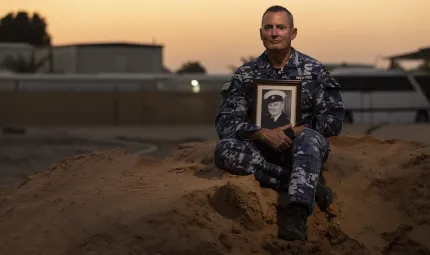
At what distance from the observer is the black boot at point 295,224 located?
4.51 m

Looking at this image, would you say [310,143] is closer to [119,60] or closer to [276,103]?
[276,103]

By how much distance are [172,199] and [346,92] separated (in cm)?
2387

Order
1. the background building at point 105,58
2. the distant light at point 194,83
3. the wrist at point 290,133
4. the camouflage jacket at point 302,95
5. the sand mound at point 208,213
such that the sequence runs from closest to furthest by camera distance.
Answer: the sand mound at point 208,213 → the wrist at point 290,133 → the camouflage jacket at point 302,95 → the distant light at point 194,83 → the background building at point 105,58

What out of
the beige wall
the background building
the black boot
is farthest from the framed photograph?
the background building

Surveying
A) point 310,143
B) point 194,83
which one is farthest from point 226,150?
point 194,83

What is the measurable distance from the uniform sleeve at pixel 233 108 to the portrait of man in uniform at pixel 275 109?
12 centimetres

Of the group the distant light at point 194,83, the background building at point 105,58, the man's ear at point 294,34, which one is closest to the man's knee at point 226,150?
the man's ear at point 294,34

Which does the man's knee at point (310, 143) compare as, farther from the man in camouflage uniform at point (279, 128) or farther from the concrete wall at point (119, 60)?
the concrete wall at point (119, 60)

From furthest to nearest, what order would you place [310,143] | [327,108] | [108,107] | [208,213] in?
[108,107] < [327,108] < [310,143] < [208,213]

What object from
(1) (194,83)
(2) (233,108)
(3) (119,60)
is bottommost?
(1) (194,83)

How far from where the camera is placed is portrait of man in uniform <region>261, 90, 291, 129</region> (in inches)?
200

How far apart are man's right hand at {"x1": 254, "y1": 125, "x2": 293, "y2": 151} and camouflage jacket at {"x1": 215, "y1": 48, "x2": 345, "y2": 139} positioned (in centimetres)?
21

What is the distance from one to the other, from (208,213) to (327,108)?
1.13 metres

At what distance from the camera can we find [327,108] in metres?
5.14
